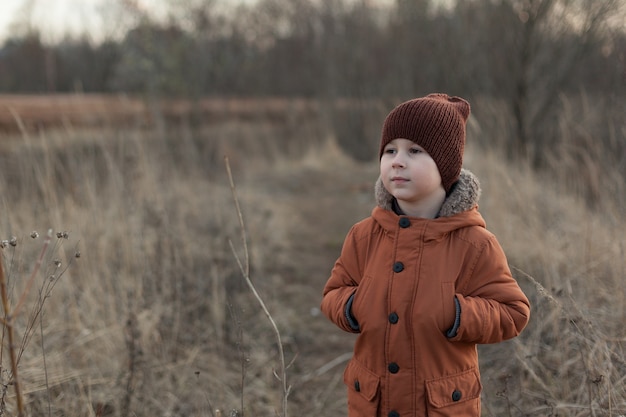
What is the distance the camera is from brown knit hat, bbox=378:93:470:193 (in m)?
1.59

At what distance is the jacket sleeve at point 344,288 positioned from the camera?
5.59 ft

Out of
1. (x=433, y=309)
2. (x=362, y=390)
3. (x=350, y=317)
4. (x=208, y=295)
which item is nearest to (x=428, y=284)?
(x=433, y=309)

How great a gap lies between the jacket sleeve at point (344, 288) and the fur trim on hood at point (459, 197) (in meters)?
0.15

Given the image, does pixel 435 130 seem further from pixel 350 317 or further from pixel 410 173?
pixel 350 317

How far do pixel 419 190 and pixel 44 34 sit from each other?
6991mm

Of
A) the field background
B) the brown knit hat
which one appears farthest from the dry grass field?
the brown knit hat

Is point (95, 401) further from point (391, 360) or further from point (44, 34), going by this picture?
point (44, 34)

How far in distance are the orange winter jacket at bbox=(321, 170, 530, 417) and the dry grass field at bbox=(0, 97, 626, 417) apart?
31 centimetres

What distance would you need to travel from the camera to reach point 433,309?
1.55 metres

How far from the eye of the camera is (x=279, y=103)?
15.0 metres

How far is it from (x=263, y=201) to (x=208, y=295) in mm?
3331

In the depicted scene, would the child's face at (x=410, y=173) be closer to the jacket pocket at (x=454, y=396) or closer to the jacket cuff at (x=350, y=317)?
the jacket cuff at (x=350, y=317)

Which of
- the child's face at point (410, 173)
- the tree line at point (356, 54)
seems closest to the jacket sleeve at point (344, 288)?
the child's face at point (410, 173)

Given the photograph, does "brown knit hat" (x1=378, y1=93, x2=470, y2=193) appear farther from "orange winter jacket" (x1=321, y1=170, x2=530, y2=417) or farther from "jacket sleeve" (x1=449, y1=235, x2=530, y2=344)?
"jacket sleeve" (x1=449, y1=235, x2=530, y2=344)
